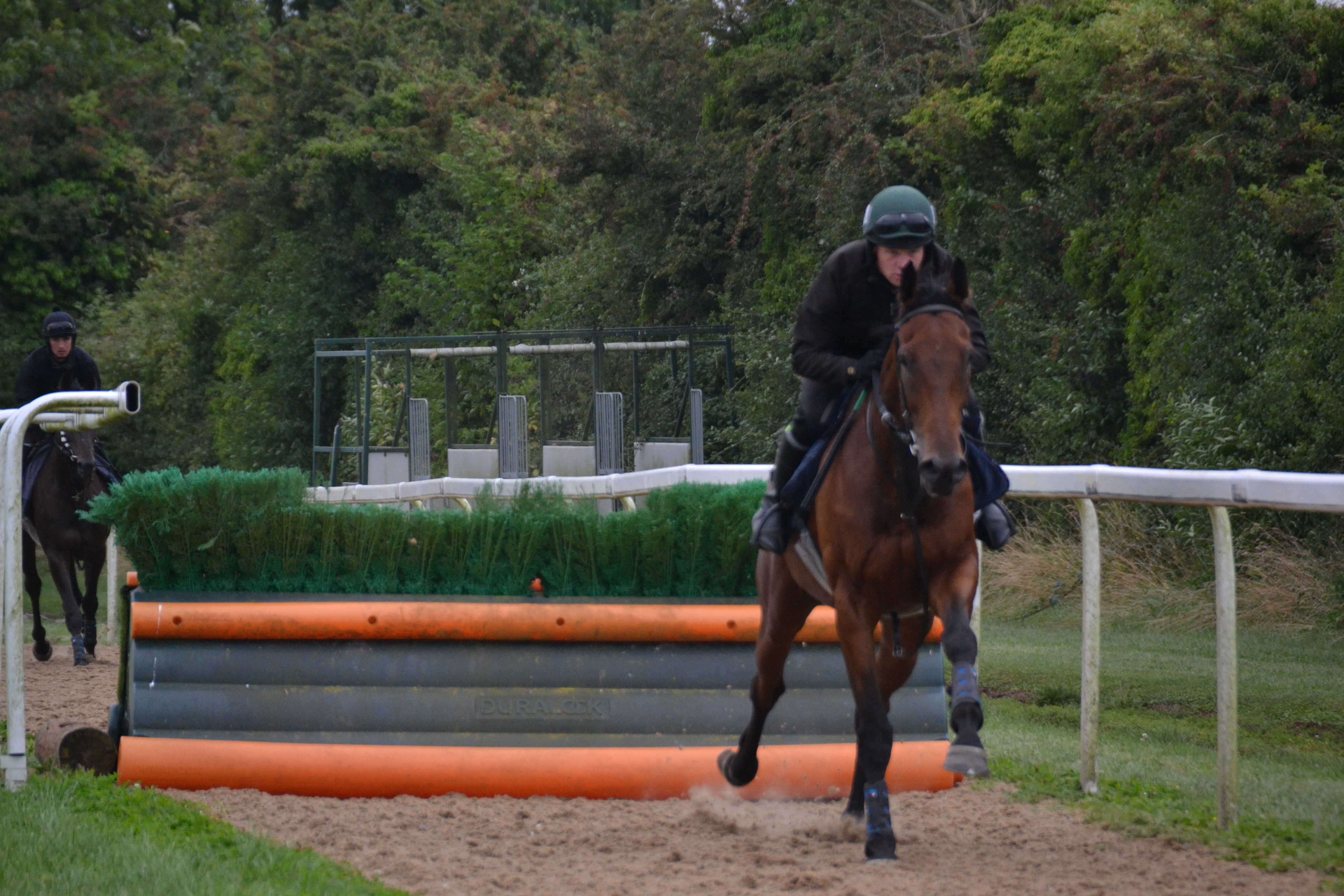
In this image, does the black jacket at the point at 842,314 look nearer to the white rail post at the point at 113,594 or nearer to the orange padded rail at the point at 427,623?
the orange padded rail at the point at 427,623

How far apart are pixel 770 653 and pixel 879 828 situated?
99 centimetres

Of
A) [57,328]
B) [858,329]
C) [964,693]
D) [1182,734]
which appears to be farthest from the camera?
[57,328]

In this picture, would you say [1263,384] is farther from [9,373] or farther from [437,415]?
[9,373]

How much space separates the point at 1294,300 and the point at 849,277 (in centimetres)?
881

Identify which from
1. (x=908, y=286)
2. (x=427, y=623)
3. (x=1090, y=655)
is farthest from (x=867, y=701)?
(x=427, y=623)

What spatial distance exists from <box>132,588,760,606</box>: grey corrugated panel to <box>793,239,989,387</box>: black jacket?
4.18ft

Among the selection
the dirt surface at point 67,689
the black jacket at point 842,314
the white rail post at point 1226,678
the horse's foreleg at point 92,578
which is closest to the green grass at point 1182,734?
the white rail post at point 1226,678

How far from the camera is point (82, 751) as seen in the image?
246 inches

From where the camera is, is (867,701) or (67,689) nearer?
(867,701)

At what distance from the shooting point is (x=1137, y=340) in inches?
598

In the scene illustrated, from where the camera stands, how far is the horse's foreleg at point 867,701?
5051mm

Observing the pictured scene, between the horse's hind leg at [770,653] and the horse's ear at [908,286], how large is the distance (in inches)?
48.6

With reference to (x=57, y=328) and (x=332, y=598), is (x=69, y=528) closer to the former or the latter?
(x=57, y=328)

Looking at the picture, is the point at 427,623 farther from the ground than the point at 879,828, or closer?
farther from the ground
